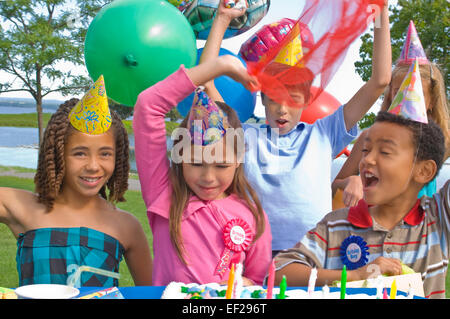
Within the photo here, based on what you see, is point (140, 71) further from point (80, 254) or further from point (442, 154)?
point (442, 154)

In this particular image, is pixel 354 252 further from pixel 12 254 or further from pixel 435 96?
pixel 12 254

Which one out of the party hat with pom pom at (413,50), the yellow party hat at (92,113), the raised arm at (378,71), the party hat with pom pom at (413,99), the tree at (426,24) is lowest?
the party hat with pom pom at (413,99)

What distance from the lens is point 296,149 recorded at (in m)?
2.39

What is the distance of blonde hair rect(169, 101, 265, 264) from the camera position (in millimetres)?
1915

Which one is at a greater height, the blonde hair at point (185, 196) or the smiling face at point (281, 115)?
the smiling face at point (281, 115)

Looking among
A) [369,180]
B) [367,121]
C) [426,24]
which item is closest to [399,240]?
[369,180]

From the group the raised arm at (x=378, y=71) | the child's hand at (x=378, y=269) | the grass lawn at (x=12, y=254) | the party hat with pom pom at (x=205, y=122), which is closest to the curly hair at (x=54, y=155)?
the party hat with pom pom at (x=205, y=122)

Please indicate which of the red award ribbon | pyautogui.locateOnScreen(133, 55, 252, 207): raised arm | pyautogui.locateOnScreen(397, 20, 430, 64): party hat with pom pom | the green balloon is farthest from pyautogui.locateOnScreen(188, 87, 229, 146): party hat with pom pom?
pyautogui.locateOnScreen(397, 20, 430, 64): party hat with pom pom

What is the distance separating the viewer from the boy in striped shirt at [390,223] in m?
1.79

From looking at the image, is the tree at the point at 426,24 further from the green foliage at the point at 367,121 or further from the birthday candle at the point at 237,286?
the birthday candle at the point at 237,286

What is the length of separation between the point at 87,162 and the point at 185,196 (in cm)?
48

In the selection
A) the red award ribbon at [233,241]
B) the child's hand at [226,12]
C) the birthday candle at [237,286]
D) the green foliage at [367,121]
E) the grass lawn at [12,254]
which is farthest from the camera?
the green foliage at [367,121]

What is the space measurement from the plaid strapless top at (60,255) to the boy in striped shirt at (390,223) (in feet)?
A: 2.61

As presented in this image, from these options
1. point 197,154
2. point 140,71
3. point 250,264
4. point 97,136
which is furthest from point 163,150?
point 140,71
